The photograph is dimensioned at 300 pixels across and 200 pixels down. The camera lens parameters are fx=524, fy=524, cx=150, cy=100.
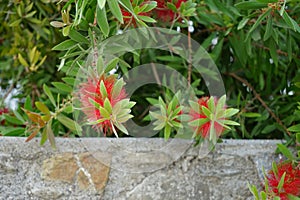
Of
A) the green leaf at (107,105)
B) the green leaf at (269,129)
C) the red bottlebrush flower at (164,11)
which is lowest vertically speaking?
the green leaf at (269,129)

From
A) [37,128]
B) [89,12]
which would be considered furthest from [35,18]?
[89,12]

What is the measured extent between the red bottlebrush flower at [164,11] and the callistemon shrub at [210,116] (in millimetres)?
260

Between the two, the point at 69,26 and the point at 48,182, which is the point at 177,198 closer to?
the point at 48,182

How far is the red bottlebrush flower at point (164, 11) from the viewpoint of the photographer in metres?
1.29

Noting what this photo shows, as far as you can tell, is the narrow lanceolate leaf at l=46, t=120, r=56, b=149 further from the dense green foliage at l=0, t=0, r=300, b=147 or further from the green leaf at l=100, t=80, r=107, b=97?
the green leaf at l=100, t=80, r=107, b=97

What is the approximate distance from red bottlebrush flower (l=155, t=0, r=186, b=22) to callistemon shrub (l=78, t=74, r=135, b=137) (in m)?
0.31

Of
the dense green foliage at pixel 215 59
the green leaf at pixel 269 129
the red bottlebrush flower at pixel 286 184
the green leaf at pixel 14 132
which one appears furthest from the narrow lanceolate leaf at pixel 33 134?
the green leaf at pixel 269 129

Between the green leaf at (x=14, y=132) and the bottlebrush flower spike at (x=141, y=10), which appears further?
the green leaf at (x=14, y=132)

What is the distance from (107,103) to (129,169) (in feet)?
1.36

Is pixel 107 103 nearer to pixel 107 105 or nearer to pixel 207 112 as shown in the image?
pixel 107 105

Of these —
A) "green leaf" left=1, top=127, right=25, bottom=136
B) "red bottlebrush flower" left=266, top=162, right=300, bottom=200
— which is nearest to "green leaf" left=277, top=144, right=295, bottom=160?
"red bottlebrush flower" left=266, top=162, right=300, bottom=200

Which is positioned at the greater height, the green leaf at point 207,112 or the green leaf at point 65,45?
the green leaf at point 65,45

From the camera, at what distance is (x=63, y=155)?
1.36 meters

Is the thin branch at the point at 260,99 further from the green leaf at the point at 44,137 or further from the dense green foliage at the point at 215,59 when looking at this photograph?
the green leaf at the point at 44,137
